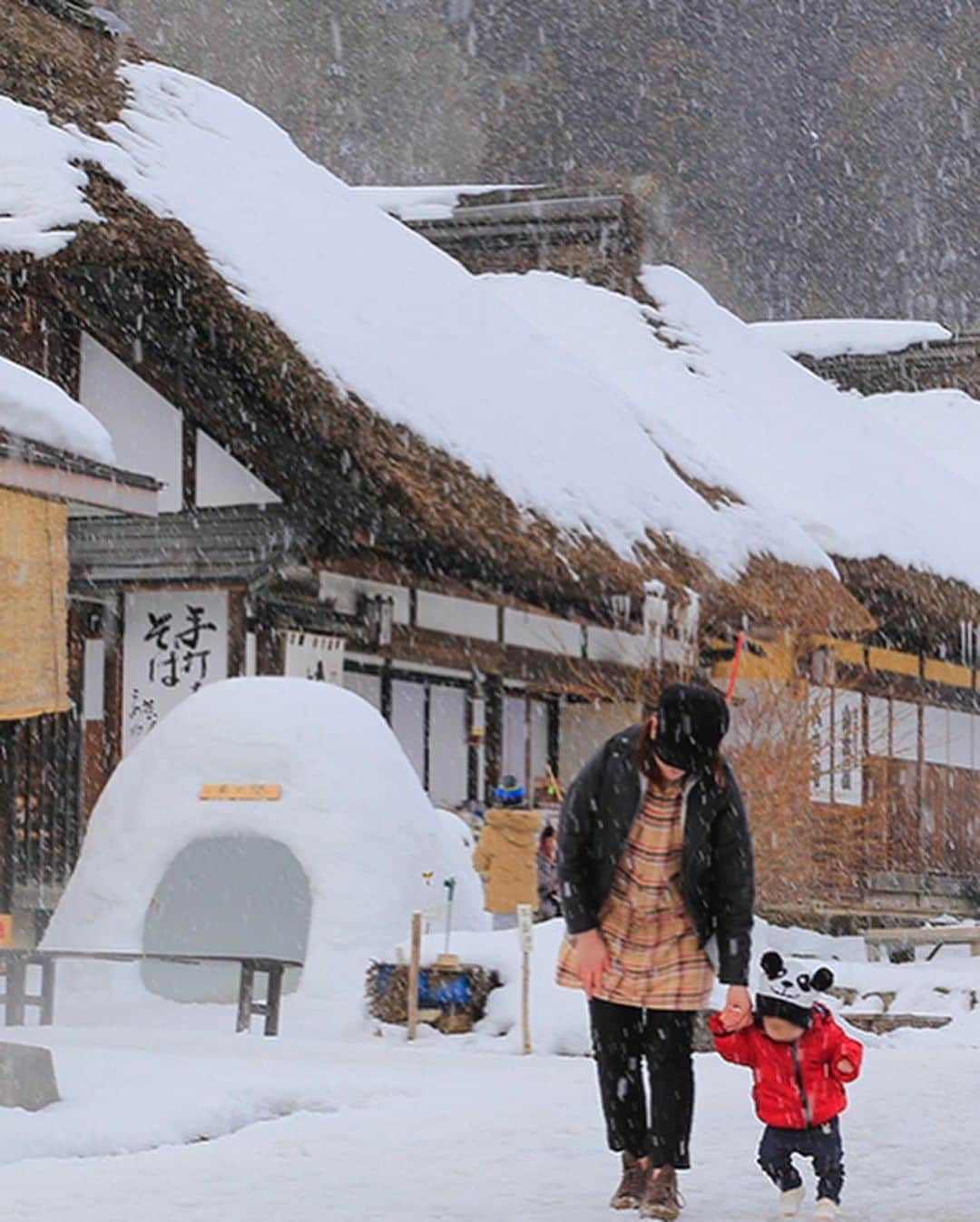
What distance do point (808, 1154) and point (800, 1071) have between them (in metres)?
0.17

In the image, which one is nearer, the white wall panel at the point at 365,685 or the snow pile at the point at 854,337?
the white wall panel at the point at 365,685

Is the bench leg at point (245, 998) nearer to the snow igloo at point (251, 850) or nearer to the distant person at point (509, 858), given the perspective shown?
the snow igloo at point (251, 850)

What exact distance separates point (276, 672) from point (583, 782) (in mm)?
8698

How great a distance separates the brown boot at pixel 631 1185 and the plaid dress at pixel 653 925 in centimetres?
34

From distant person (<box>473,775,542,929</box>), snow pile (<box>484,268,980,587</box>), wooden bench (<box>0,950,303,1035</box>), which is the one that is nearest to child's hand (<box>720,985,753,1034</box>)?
wooden bench (<box>0,950,303,1035</box>)

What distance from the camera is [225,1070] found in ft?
23.2

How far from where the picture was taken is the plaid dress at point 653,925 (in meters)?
4.46

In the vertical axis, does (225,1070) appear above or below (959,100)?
below

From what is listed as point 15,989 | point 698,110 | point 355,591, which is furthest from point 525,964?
point 698,110

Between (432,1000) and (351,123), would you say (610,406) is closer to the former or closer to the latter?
(432,1000)

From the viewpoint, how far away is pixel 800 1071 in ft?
14.6

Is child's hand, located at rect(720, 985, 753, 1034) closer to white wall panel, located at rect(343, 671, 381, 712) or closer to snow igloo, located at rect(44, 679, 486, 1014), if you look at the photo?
snow igloo, located at rect(44, 679, 486, 1014)

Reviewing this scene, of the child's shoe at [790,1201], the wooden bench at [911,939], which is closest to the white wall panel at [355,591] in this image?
the wooden bench at [911,939]

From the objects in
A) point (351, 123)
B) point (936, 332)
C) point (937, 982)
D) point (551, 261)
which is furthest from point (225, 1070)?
point (351, 123)
